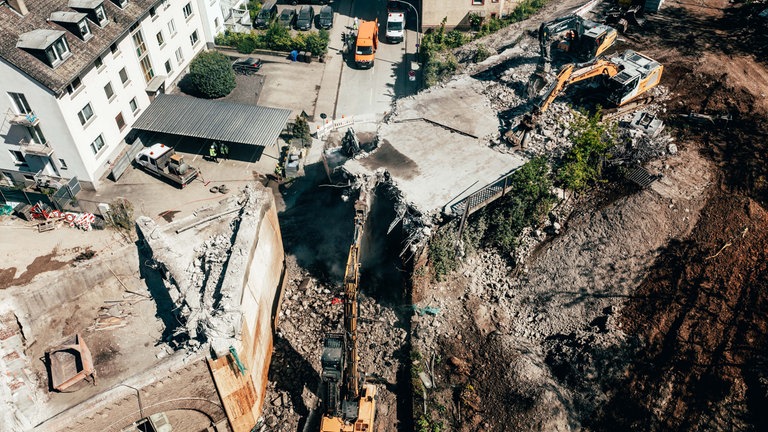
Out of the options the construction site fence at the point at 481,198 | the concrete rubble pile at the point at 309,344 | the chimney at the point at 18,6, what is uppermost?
the chimney at the point at 18,6

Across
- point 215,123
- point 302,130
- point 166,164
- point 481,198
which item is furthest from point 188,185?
point 481,198

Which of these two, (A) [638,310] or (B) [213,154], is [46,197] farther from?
(A) [638,310]

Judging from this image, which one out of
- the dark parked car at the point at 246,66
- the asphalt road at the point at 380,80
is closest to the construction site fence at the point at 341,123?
the asphalt road at the point at 380,80

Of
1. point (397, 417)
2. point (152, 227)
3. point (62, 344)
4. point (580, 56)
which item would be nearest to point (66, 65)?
point (152, 227)

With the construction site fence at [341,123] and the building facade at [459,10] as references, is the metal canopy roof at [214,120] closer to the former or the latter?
the construction site fence at [341,123]

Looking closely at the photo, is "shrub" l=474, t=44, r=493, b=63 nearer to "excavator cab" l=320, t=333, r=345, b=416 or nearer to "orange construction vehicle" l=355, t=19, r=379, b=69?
"orange construction vehicle" l=355, t=19, r=379, b=69

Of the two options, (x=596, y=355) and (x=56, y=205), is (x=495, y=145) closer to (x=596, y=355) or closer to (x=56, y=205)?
(x=596, y=355)
